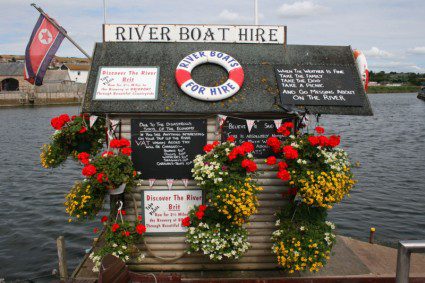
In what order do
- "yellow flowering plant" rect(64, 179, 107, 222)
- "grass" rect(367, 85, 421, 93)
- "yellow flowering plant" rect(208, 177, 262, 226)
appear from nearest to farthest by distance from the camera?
"yellow flowering plant" rect(208, 177, 262, 226) < "yellow flowering plant" rect(64, 179, 107, 222) < "grass" rect(367, 85, 421, 93)

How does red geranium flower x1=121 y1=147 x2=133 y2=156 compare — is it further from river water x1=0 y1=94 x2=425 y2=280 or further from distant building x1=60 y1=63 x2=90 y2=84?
distant building x1=60 y1=63 x2=90 y2=84

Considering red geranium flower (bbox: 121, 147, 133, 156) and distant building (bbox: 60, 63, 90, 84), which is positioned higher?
distant building (bbox: 60, 63, 90, 84)

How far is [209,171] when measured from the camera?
7.09 meters

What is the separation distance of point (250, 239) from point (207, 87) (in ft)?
10.0

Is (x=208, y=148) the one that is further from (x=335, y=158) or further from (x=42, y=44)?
(x=42, y=44)

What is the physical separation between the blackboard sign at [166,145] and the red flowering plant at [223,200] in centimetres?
46

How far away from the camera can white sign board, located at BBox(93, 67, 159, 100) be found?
805cm

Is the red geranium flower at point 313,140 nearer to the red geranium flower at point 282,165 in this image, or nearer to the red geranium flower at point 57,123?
the red geranium flower at point 282,165

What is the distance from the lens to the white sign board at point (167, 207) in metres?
8.17

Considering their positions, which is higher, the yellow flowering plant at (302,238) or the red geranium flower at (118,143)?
the red geranium flower at (118,143)

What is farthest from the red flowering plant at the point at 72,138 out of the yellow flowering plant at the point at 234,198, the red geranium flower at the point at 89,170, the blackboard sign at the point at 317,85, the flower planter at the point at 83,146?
the blackboard sign at the point at 317,85

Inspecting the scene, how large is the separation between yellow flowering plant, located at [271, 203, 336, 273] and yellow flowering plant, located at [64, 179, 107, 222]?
3.26 m

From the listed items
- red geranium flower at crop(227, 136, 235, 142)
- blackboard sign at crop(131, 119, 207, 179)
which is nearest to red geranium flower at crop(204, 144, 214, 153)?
red geranium flower at crop(227, 136, 235, 142)

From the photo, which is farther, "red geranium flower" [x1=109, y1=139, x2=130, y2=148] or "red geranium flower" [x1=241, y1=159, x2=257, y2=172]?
"red geranium flower" [x1=109, y1=139, x2=130, y2=148]
